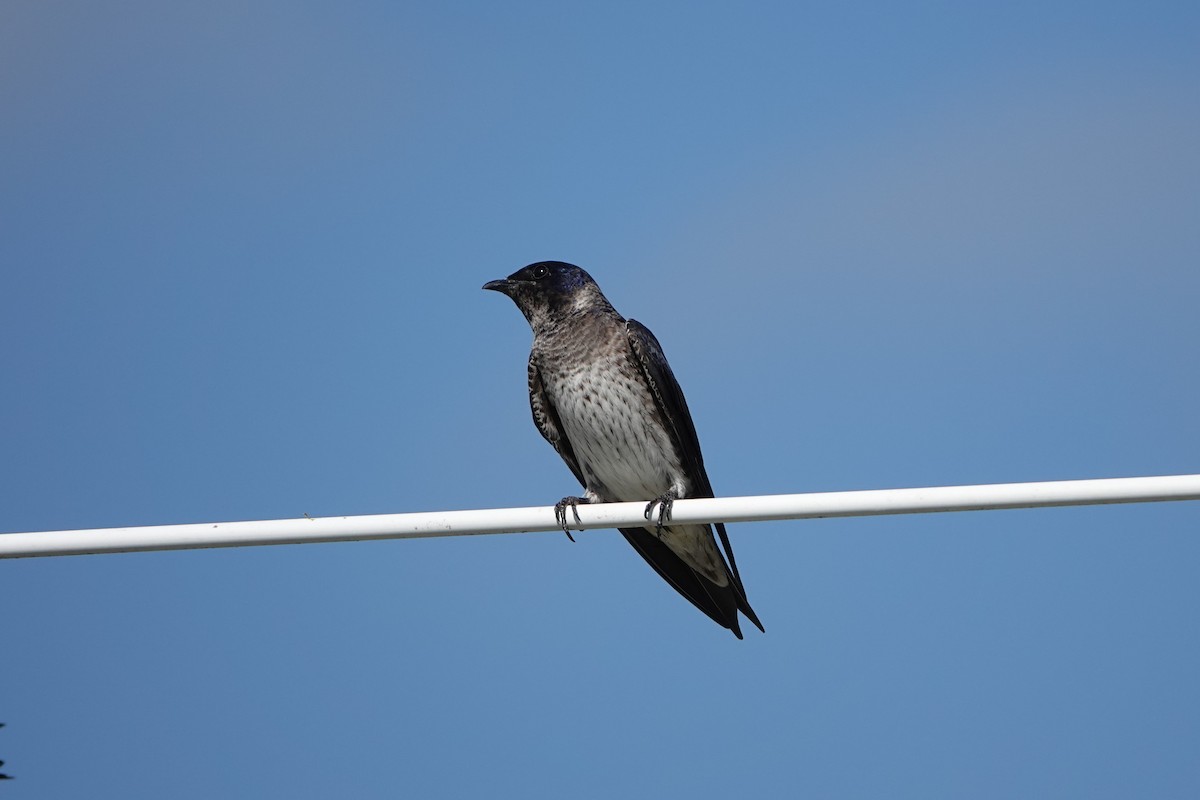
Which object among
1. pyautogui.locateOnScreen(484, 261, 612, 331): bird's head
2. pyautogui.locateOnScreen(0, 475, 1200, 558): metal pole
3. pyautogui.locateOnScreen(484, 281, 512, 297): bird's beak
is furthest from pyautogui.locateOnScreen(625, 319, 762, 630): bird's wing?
pyautogui.locateOnScreen(0, 475, 1200, 558): metal pole

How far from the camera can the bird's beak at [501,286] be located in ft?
26.0

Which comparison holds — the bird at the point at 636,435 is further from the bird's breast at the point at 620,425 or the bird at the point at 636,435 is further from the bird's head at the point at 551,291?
the bird's head at the point at 551,291

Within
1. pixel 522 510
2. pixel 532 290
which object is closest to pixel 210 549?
pixel 522 510

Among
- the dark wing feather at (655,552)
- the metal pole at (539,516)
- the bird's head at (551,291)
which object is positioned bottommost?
the metal pole at (539,516)

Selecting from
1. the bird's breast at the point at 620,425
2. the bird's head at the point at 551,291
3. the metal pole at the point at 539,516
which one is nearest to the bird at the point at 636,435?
the bird's breast at the point at 620,425

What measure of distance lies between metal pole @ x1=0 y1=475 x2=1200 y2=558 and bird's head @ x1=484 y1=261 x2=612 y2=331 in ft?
9.86

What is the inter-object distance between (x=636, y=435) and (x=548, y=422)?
26.3 inches

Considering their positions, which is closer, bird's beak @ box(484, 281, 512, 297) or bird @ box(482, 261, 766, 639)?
bird @ box(482, 261, 766, 639)

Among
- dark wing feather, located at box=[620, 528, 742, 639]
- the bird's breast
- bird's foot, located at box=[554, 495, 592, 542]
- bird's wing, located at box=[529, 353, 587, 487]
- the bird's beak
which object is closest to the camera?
bird's foot, located at box=[554, 495, 592, 542]

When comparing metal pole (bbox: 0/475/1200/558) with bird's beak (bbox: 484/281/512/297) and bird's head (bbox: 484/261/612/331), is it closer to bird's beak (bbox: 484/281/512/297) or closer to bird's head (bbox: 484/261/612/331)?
bird's head (bbox: 484/261/612/331)

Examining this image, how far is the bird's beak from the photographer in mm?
7914

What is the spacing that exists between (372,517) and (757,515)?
1.13m

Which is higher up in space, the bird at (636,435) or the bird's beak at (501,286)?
the bird's beak at (501,286)

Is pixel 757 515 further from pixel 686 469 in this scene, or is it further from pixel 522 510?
pixel 686 469
